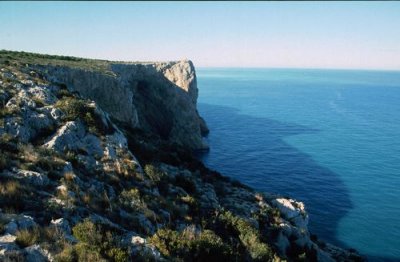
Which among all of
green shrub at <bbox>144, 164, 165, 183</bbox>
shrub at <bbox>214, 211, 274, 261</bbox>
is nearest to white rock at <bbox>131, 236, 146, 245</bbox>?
shrub at <bbox>214, 211, 274, 261</bbox>

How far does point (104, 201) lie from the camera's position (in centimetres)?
1650

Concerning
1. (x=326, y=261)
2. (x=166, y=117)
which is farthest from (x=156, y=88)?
(x=326, y=261)

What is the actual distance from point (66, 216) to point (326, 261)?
22.8 metres

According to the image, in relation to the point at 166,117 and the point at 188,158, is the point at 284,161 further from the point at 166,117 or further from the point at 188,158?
the point at 188,158

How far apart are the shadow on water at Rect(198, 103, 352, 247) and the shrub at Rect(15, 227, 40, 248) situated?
125 ft

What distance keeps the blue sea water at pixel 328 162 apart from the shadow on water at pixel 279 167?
0.13 m

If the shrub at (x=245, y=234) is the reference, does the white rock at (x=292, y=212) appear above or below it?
below

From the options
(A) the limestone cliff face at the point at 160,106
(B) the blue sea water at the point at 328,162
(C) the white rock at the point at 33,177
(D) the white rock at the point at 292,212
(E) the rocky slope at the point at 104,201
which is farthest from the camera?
(A) the limestone cliff face at the point at 160,106

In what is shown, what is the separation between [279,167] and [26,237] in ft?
195

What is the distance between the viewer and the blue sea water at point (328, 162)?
46.0 metres

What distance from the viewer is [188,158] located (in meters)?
37.2

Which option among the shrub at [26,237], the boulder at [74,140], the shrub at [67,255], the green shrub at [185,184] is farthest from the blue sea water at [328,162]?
the shrub at [26,237]

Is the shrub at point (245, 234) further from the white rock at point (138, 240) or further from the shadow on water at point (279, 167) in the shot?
the shadow on water at point (279, 167)

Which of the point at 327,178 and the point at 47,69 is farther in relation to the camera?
the point at 327,178
